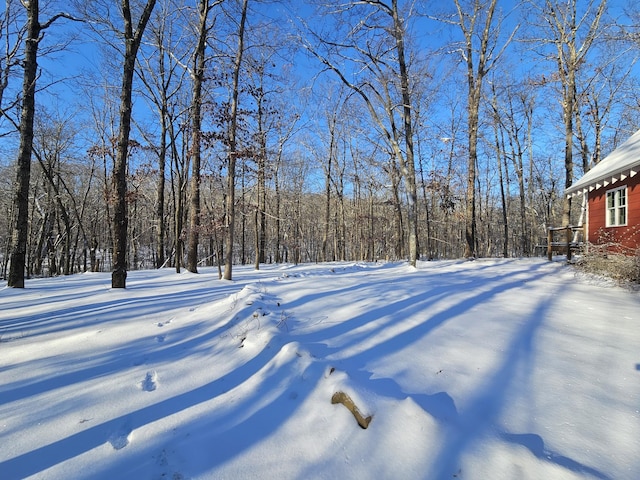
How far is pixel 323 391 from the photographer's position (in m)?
2.43

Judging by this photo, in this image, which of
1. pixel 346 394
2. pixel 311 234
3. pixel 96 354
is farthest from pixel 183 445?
pixel 311 234

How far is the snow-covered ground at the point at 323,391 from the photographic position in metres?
1.79

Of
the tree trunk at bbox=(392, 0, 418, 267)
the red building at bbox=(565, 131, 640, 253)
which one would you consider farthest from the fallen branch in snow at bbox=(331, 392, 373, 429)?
the red building at bbox=(565, 131, 640, 253)

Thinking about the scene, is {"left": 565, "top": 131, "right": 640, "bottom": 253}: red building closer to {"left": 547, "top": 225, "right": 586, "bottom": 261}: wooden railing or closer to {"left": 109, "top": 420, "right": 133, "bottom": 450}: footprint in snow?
{"left": 547, "top": 225, "right": 586, "bottom": 261}: wooden railing

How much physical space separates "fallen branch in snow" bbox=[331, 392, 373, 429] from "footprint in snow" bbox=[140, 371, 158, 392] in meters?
1.67

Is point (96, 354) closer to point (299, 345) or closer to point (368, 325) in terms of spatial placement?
point (299, 345)

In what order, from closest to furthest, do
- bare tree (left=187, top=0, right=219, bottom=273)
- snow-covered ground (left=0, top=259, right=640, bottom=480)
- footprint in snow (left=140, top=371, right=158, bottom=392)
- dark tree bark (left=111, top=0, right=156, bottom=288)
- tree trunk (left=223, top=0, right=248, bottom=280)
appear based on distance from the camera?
snow-covered ground (left=0, top=259, right=640, bottom=480) < footprint in snow (left=140, top=371, right=158, bottom=392) < dark tree bark (left=111, top=0, right=156, bottom=288) < tree trunk (left=223, top=0, right=248, bottom=280) < bare tree (left=187, top=0, right=219, bottom=273)

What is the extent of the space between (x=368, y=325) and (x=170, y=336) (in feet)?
8.33

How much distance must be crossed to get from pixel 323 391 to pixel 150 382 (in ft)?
5.47

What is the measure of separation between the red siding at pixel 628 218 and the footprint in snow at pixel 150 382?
33.7 feet

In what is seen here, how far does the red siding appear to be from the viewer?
8664 millimetres

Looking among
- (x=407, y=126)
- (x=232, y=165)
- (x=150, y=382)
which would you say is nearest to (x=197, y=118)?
(x=232, y=165)

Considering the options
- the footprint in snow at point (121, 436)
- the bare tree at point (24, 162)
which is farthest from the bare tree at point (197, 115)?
the footprint in snow at point (121, 436)

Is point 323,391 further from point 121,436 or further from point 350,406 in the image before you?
point 121,436
